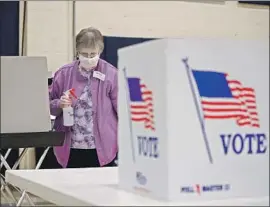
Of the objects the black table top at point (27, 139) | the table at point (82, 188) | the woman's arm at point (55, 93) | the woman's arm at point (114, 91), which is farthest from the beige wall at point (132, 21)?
the table at point (82, 188)

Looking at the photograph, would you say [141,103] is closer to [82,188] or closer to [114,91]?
[82,188]

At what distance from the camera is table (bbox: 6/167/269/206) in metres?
0.86

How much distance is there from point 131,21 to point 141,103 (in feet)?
16.6

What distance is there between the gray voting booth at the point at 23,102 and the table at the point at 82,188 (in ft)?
0.29

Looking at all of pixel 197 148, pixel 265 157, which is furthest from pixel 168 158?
pixel 265 157

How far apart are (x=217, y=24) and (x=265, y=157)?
18.3ft

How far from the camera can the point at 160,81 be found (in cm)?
85

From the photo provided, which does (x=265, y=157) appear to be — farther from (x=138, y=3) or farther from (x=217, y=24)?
(x=217, y=24)

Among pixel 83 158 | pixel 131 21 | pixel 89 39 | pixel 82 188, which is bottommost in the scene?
pixel 83 158

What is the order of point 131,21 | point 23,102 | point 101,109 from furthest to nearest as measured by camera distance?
point 131,21 → point 101,109 → point 23,102

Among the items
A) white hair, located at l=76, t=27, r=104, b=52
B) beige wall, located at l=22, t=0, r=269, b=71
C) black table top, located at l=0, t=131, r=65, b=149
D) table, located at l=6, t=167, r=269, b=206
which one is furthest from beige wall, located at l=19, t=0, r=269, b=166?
table, located at l=6, t=167, r=269, b=206

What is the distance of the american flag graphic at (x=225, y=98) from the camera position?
2.81 ft

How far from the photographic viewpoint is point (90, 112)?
259 cm

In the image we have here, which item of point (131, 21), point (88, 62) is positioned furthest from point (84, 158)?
point (131, 21)
